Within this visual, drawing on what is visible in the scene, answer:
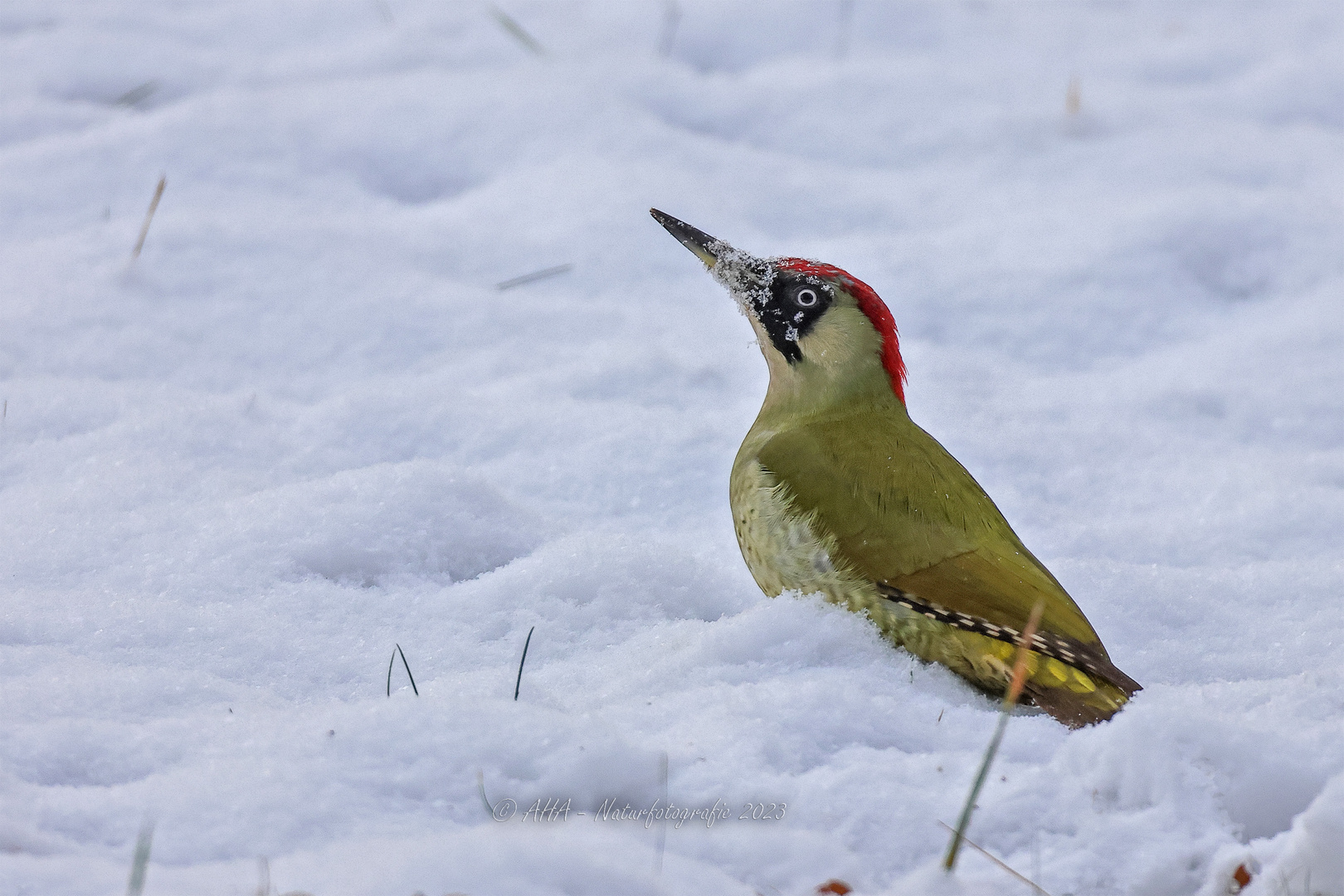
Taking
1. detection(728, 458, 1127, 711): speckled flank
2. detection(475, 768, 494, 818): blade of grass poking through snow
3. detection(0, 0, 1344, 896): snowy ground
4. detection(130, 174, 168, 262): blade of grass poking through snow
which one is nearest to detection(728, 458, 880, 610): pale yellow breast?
detection(728, 458, 1127, 711): speckled flank

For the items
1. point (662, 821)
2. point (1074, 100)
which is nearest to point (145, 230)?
point (662, 821)

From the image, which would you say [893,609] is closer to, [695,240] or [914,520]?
[914,520]

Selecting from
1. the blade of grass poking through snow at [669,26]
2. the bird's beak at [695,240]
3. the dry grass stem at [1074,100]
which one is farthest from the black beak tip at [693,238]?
the blade of grass poking through snow at [669,26]

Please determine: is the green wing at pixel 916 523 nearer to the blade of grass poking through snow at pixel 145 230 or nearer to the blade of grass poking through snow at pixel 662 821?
the blade of grass poking through snow at pixel 662 821

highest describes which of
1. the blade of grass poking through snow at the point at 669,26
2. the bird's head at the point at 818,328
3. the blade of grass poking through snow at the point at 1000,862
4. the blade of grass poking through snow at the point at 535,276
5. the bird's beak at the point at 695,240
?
the blade of grass poking through snow at the point at 669,26

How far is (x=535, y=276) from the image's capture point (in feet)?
13.9

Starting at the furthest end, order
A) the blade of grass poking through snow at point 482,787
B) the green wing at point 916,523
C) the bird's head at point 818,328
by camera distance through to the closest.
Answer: the bird's head at point 818,328 < the green wing at point 916,523 < the blade of grass poking through snow at point 482,787

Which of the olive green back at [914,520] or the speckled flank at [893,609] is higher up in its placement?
the olive green back at [914,520]

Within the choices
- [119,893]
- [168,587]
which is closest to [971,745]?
[119,893]

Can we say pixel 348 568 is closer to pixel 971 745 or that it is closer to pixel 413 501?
pixel 413 501

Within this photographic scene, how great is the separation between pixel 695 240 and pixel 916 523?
1.07 m

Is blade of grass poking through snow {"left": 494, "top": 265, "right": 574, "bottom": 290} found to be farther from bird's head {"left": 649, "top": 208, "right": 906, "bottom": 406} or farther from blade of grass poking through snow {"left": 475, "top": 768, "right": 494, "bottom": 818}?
blade of grass poking through snow {"left": 475, "top": 768, "right": 494, "bottom": 818}

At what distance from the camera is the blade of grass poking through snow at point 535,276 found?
423 centimetres

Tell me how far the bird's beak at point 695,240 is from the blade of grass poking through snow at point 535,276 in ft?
3.55
